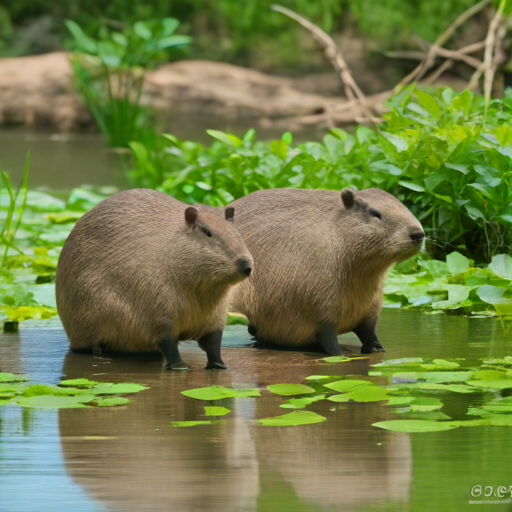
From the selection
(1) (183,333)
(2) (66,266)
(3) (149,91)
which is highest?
(3) (149,91)

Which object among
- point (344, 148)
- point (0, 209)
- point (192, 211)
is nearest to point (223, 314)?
point (192, 211)

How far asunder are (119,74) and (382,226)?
23.8ft

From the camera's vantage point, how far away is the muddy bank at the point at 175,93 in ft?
49.2

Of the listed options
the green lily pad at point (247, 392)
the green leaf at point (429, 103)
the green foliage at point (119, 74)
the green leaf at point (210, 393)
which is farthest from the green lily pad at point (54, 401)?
the green foliage at point (119, 74)

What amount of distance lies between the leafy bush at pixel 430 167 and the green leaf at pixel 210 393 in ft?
7.30

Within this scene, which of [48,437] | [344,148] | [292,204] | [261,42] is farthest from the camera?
[261,42]

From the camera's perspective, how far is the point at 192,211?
12.1ft

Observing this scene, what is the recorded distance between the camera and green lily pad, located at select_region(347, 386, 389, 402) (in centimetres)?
312

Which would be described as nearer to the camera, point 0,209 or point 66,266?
point 66,266

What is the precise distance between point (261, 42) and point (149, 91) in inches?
146

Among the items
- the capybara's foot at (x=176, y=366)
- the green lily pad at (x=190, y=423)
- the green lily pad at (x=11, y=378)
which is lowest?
the green lily pad at (x=190, y=423)

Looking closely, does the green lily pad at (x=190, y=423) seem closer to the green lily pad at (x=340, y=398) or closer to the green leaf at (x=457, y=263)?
the green lily pad at (x=340, y=398)

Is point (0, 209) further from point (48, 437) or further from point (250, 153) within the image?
point (48, 437)

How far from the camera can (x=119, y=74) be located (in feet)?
34.6
